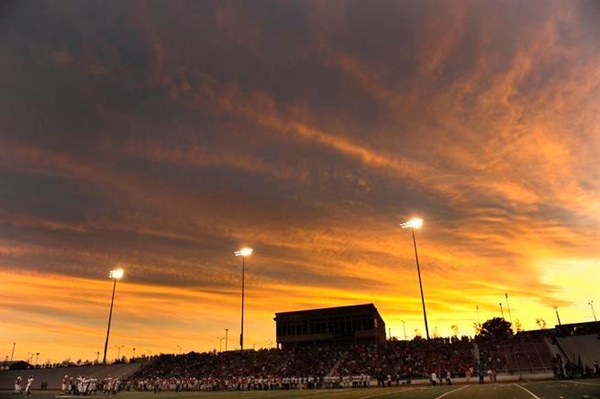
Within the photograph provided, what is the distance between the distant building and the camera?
8650cm

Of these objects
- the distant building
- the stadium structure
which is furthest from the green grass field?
the distant building

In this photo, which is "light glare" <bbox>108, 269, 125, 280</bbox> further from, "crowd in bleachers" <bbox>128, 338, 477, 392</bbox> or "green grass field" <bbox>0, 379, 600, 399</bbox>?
"green grass field" <bbox>0, 379, 600, 399</bbox>

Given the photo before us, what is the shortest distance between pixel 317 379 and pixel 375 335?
3568cm

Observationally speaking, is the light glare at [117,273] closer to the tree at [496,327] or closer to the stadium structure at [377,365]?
the stadium structure at [377,365]

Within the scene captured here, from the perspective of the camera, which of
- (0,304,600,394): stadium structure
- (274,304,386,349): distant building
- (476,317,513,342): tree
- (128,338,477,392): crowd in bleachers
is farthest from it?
(476,317,513,342): tree

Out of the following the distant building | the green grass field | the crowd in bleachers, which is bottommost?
the green grass field

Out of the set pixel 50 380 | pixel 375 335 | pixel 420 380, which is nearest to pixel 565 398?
pixel 420 380

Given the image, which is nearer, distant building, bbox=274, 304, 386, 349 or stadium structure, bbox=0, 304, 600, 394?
stadium structure, bbox=0, 304, 600, 394

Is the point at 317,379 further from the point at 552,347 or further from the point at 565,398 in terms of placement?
the point at 565,398

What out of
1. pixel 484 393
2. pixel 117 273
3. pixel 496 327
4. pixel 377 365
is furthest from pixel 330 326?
pixel 496 327

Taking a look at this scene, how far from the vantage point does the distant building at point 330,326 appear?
86500mm

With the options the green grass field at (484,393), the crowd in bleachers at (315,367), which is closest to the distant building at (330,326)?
the crowd in bleachers at (315,367)

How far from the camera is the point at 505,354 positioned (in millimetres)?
55031

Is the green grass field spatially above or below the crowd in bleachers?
below
